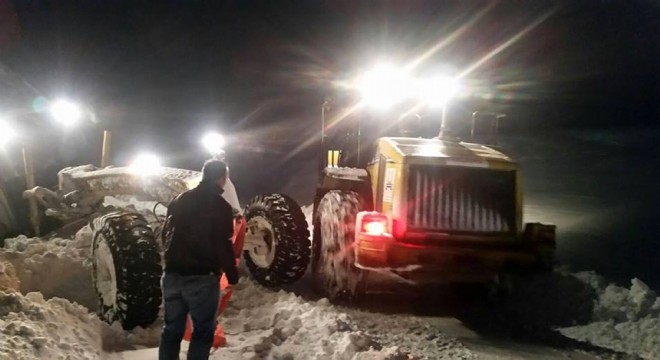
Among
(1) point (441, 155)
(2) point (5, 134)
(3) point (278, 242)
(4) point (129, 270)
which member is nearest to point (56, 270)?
(4) point (129, 270)

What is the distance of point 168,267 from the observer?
13.8 ft

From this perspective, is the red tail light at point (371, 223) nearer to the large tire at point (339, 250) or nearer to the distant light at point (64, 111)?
the large tire at point (339, 250)

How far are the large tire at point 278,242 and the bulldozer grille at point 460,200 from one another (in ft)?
5.19

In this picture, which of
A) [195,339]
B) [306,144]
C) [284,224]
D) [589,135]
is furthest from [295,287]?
[306,144]

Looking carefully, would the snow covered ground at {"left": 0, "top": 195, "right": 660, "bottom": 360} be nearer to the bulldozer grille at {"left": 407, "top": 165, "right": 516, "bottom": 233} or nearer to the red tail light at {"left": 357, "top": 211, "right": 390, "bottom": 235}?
the red tail light at {"left": 357, "top": 211, "right": 390, "bottom": 235}

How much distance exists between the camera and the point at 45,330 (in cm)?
461

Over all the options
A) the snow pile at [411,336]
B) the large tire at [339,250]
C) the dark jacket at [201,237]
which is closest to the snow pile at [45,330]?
the dark jacket at [201,237]

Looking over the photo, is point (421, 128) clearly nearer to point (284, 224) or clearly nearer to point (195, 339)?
point (284, 224)

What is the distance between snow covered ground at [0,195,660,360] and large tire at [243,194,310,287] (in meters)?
0.28

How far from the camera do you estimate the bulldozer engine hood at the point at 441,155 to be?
7398 mm

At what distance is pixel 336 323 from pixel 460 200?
2.59 meters

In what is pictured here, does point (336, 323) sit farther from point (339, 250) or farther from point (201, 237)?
point (201, 237)

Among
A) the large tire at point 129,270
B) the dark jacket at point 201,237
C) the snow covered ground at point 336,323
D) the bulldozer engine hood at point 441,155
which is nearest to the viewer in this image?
the dark jacket at point 201,237

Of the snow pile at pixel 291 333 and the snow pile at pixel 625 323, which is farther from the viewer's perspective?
the snow pile at pixel 625 323
